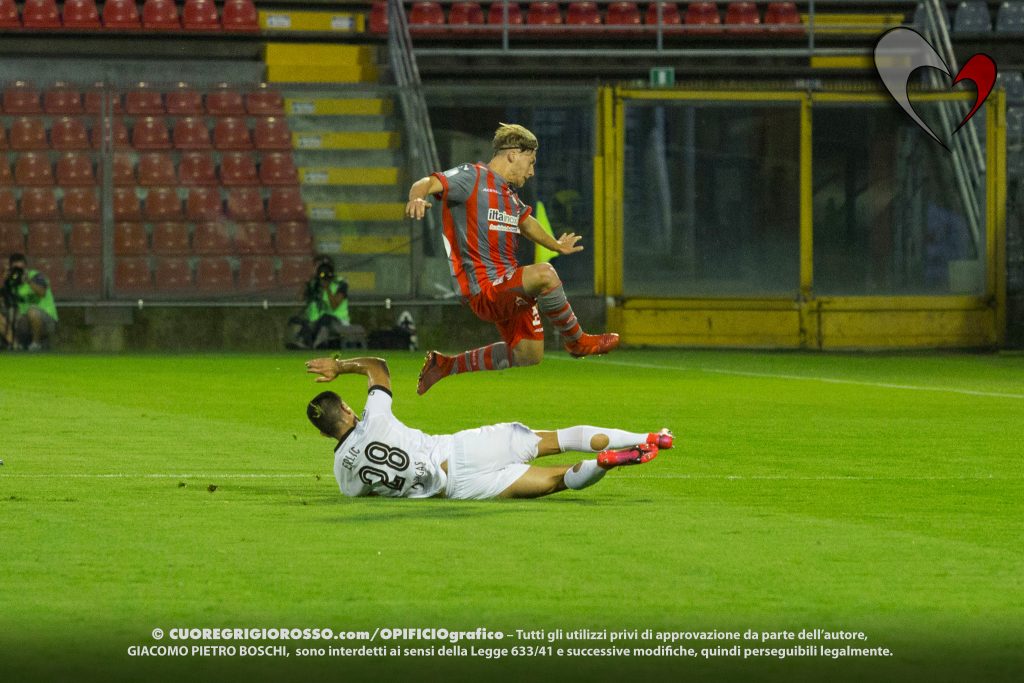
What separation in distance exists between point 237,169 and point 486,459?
17.7 metres

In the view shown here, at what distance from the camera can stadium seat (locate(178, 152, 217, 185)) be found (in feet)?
82.1

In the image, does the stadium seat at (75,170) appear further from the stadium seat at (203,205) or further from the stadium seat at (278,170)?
the stadium seat at (278,170)

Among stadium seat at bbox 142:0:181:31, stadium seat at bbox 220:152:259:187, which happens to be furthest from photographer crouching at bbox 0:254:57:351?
stadium seat at bbox 142:0:181:31

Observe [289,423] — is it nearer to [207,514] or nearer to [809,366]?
[207,514]

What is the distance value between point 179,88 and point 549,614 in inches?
790

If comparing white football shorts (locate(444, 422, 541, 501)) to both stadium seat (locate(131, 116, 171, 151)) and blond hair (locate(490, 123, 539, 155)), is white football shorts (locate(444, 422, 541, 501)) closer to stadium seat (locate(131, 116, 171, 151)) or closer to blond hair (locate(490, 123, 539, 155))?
blond hair (locate(490, 123, 539, 155))

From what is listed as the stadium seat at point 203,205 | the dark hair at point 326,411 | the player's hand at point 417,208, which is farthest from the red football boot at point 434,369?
the stadium seat at point 203,205

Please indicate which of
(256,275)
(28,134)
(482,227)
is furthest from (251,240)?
(482,227)

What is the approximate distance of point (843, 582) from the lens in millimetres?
6492

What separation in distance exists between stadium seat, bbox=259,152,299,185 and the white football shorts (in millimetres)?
17282

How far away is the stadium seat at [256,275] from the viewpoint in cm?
2434

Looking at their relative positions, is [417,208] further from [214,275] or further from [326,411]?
[214,275]

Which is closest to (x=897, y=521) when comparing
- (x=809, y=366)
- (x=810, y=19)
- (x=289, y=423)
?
(x=289, y=423)

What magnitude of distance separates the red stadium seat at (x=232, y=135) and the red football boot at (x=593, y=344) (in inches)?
612
